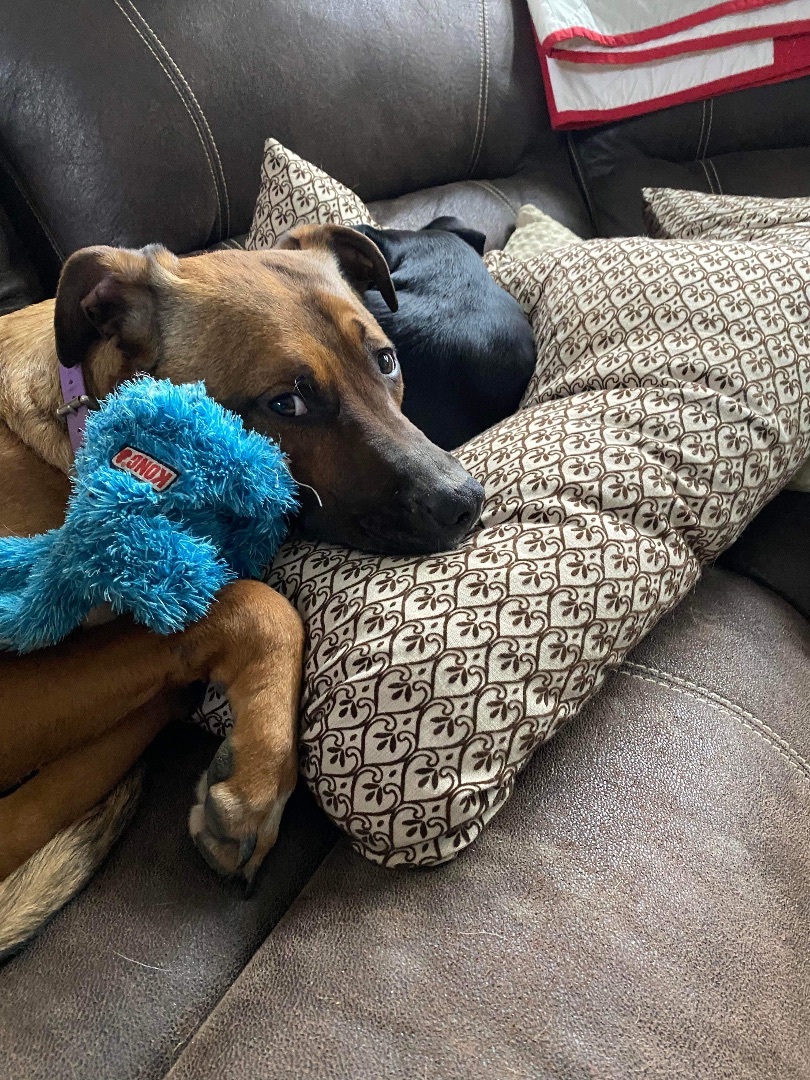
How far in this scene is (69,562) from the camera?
3.51 feet

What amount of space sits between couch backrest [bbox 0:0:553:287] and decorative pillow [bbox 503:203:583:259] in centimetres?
34

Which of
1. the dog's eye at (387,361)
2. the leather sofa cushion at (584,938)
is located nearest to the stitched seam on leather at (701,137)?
the dog's eye at (387,361)

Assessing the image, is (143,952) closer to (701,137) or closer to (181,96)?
(181,96)

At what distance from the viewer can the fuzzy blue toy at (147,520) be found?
3.49 ft

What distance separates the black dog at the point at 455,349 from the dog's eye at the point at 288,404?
431mm

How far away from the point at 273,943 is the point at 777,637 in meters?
1.09

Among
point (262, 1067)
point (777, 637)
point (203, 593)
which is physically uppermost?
point (203, 593)

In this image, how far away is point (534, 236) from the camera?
249cm

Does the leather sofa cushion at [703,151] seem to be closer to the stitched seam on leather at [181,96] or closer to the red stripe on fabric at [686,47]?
the red stripe on fabric at [686,47]

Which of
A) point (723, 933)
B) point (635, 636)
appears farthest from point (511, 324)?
point (723, 933)

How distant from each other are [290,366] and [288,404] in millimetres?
65

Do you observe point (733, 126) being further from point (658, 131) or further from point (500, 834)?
point (500, 834)

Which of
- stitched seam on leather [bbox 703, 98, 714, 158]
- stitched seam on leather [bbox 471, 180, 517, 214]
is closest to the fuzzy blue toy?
stitched seam on leather [bbox 471, 180, 517, 214]

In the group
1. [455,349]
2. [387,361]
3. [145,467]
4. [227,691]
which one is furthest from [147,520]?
[455,349]
